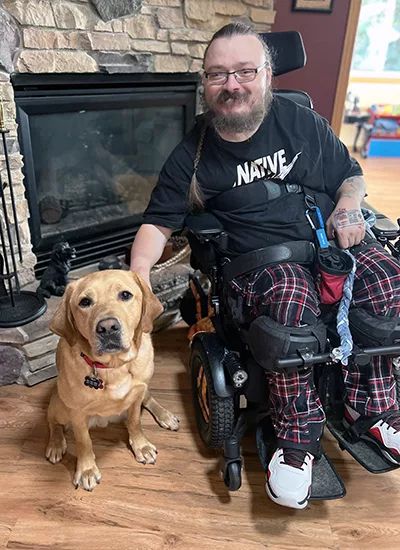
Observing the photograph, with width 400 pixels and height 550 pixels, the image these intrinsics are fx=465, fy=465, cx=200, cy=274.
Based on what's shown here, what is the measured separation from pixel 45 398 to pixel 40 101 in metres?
1.17

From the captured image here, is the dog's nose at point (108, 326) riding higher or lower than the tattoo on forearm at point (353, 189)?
lower

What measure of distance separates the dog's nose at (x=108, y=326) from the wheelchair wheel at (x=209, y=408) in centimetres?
43

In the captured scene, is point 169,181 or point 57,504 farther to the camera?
point 169,181

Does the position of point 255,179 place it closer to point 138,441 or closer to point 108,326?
point 108,326

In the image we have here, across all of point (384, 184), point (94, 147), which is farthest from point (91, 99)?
point (384, 184)

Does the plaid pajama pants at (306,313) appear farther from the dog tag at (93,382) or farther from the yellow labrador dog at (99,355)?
the dog tag at (93,382)

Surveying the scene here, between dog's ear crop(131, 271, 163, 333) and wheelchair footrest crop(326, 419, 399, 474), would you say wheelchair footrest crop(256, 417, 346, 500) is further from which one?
dog's ear crop(131, 271, 163, 333)

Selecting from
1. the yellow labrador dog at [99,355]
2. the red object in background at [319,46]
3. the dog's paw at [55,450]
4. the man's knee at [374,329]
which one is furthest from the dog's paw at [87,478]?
the red object in background at [319,46]

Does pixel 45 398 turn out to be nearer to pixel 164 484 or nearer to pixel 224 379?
pixel 164 484

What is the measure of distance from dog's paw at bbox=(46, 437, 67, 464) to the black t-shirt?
78 cm

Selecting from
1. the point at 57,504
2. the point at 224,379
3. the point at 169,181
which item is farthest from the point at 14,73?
the point at 57,504

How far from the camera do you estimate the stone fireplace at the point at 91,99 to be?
1.75 metres

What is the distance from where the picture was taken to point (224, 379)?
55.1 inches

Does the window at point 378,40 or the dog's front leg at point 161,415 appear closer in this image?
the dog's front leg at point 161,415
